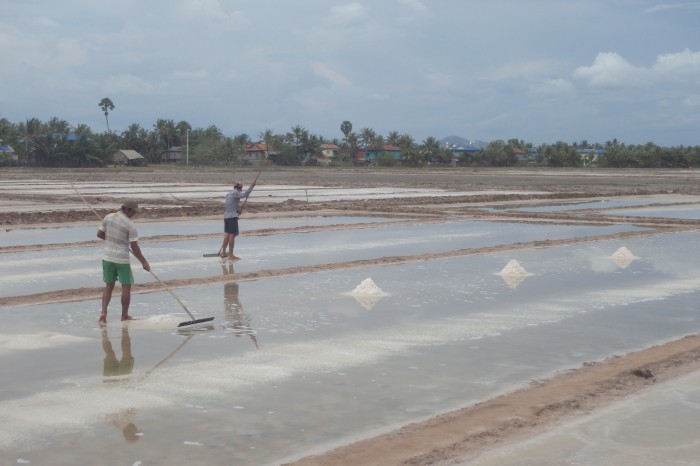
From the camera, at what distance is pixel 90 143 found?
105875 mm

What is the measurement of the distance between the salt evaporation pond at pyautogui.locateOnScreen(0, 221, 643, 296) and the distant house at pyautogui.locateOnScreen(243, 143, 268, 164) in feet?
360

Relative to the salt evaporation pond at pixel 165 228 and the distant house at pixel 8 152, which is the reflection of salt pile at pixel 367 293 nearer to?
the salt evaporation pond at pixel 165 228

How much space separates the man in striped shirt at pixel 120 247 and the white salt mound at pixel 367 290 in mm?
3516

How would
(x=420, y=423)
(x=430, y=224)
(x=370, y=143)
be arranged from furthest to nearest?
(x=370, y=143) → (x=430, y=224) → (x=420, y=423)

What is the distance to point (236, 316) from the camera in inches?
458

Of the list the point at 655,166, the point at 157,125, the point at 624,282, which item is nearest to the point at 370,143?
the point at 157,125

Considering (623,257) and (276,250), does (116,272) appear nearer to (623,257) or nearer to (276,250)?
(276,250)

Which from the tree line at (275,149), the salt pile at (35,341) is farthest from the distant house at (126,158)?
the salt pile at (35,341)

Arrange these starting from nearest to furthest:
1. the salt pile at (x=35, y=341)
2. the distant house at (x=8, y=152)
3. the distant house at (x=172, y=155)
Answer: the salt pile at (x=35, y=341) < the distant house at (x=8, y=152) < the distant house at (x=172, y=155)

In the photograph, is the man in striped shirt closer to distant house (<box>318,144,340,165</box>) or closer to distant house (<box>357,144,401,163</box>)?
distant house (<box>318,144,340,165</box>)

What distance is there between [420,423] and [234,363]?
2.60 metres

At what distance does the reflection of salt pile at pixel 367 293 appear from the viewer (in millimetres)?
12883

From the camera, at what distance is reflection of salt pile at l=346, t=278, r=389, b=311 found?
12.9 m

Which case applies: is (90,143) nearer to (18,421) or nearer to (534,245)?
(534,245)
